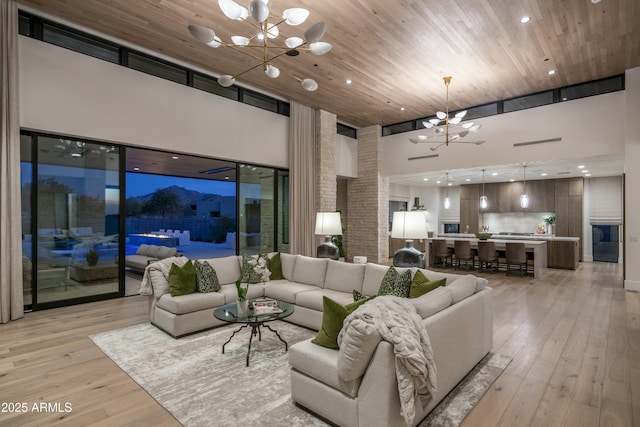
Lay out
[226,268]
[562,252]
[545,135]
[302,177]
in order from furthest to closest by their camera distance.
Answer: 1. [562,252]
2. [302,177]
3. [545,135]
4. [226,268]

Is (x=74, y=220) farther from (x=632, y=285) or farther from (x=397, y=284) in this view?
(x=632, y=285)

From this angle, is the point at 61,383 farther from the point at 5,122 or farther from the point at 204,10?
the point at 204,10

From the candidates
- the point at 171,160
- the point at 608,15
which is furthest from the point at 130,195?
the point at 608,15

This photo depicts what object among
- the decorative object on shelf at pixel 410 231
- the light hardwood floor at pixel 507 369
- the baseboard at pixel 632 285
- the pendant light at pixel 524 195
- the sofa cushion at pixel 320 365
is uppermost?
the pendant light at pixel 524 195

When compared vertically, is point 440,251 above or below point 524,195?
below

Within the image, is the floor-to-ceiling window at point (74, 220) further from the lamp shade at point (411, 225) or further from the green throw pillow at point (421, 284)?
the green throw pillow at point (421, 284)

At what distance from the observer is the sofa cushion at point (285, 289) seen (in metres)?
4.33

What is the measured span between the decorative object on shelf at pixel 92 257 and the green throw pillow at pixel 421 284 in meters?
4.92

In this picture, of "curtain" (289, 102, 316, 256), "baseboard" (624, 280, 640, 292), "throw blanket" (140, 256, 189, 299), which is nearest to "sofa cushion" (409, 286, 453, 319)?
"throw blanket" (140, 256, 189, 299)

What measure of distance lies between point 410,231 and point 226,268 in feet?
8.82

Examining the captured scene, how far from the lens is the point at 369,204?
9.72 metres

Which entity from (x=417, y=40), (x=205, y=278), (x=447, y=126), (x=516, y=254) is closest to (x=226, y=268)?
(x=205, y=278)

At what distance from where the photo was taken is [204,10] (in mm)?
4297

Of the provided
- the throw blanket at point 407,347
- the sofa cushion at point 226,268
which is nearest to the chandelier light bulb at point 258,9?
the throw blanket at point 407,347
